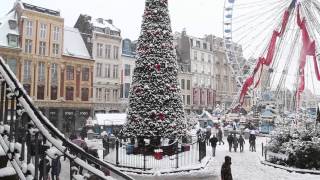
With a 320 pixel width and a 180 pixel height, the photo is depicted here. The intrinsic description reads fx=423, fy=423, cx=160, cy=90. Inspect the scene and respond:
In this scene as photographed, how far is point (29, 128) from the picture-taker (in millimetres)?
4711

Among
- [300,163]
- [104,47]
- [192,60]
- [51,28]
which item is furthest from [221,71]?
[300,163]

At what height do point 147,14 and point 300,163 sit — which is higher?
point 147,14

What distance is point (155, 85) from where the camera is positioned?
887 inches

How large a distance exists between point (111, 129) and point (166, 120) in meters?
19.2

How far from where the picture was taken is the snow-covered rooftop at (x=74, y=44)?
48.9 meters

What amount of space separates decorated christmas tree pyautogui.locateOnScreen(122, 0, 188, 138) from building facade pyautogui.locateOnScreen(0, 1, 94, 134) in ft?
76.9

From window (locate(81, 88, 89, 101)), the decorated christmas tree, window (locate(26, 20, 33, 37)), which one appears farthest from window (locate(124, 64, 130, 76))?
the decorated christmas tree

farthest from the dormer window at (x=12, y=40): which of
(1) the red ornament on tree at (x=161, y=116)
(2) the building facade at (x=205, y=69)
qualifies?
(2) the building facade at (x=205, y=69)

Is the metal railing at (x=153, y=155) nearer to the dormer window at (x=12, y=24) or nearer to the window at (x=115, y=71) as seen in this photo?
the dormer window at (x=12, y=24)

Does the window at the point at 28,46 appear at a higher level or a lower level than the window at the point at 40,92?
higher

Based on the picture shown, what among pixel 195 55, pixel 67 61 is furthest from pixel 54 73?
pixel 195 55

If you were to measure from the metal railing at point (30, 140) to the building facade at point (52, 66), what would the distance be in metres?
39.4

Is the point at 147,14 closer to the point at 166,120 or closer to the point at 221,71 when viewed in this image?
the point at 166,120

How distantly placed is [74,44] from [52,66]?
5.09 m
